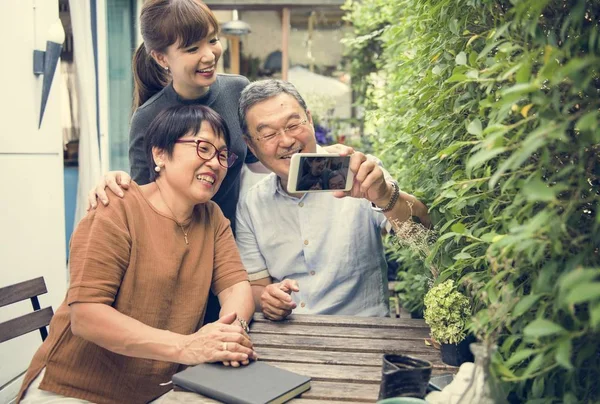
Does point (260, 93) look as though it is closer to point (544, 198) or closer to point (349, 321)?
point (349, 321)

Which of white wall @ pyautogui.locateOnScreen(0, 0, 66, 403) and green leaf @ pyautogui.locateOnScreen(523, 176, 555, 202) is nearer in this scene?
green leaf @ pyautogui.locateOnScreen(523, 176, 555, 202)

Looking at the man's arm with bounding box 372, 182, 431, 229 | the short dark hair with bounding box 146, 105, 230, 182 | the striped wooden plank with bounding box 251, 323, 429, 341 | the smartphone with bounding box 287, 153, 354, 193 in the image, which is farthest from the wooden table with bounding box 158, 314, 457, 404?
the short dark hair with bounding box 146, 105, 230, 182

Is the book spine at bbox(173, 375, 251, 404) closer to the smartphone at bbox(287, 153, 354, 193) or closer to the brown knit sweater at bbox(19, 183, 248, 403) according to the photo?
the brown knit sweater at bbox(19, 183, 248, 403)

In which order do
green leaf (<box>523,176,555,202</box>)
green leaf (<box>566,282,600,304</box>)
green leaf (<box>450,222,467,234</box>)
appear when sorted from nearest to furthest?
1. green leaf (<box>566,282,600,304</box>)
2. green leaf (<box>523,176,555,202</box>)
3. green leaf (<box>450,222,467,234</box>)

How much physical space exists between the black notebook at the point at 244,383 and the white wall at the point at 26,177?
7.83ft

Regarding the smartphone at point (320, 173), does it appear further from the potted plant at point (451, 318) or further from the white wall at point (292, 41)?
the white wall at point (292, 41)

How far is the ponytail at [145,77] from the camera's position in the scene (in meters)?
3.15

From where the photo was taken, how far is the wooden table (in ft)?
5.75

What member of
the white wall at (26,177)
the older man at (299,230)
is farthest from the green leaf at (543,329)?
the white wall at (26,177)

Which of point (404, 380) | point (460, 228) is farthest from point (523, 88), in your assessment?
point (404, 380)

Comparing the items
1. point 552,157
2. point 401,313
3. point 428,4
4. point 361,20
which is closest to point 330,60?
point 361,20

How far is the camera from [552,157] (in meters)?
1.28

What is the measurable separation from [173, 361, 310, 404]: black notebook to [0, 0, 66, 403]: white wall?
7.83 ft

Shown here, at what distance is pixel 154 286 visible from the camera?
2.27 meters
